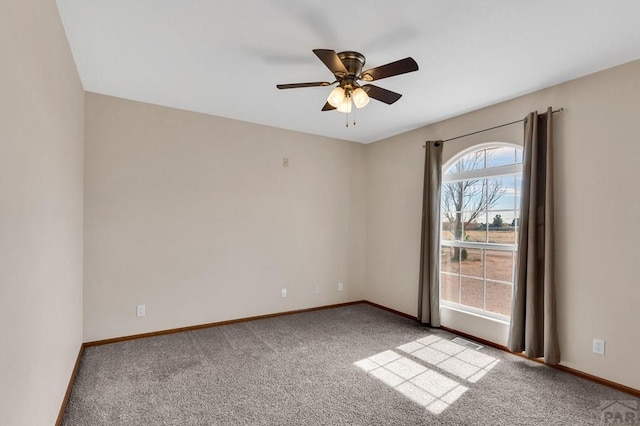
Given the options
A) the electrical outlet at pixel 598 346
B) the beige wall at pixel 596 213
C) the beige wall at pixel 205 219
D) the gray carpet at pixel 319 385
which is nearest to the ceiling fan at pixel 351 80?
the beige wall at pixel 596 213

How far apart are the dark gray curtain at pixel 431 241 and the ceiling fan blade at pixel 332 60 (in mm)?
2186

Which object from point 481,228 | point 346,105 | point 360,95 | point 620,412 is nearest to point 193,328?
point 346,105

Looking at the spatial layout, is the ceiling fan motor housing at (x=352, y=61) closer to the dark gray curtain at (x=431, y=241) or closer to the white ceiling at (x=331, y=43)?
the white ceiling at (x=331, y=43)

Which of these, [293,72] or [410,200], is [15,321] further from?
[410,200]

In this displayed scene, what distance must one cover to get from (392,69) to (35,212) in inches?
88.6

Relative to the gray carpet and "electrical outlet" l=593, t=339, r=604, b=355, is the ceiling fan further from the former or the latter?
"electrical outlet" l=593, t=339, r=604, b=355

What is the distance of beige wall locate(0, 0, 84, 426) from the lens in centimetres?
121

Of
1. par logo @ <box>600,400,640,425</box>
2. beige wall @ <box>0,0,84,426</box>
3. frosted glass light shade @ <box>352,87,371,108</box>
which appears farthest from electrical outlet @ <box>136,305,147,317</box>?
par logo @ <box>600,400,640,425</box>

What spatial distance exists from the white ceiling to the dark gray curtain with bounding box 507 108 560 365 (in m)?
0.54

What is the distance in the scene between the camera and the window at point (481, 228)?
3506mm

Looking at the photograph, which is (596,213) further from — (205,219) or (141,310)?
(141,310)

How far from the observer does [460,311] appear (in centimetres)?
388

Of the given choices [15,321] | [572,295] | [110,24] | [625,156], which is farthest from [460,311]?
[110,24]

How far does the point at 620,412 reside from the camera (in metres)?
2.29
